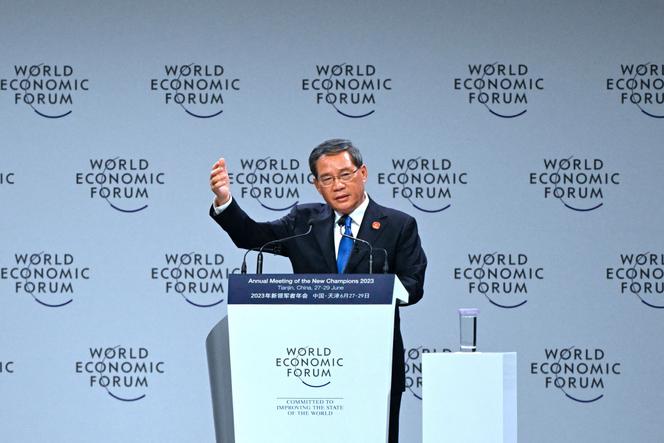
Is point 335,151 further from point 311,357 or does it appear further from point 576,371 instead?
point 576,371

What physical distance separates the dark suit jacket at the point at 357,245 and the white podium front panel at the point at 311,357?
2.63ft

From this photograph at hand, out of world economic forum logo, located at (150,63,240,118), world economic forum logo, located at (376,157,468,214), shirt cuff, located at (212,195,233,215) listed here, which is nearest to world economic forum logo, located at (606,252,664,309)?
world economic forum logo, located at (376,157,468,214)

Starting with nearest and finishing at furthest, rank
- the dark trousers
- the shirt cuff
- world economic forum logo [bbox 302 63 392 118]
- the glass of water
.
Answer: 1. the glass of water
2. the dark trousers
3. the shirt cuff
4. world economic forum logo [bbox 302 63 392 118]

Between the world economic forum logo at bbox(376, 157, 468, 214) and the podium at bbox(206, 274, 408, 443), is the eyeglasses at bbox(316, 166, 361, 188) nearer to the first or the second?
the podium at bbox(206, 274, 408, 443)

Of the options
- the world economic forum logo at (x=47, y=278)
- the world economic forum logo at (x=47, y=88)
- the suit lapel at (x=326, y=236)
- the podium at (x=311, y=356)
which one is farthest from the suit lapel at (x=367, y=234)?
the world economic forum logo at (x=47, y=88)

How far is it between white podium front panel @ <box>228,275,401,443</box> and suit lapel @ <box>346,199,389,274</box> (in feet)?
2.80

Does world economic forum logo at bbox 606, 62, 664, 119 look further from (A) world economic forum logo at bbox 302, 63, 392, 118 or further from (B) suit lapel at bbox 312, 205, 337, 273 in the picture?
(B) suit lapel at bbox 312, 205, 337, 273

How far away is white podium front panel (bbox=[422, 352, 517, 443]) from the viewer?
322 cm

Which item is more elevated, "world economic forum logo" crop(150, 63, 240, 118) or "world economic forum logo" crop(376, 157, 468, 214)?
"world economic forum logo" crop(150, 63, 240, 118)

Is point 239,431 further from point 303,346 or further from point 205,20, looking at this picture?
point 205,20

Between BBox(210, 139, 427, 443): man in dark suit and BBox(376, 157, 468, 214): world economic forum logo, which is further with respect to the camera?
BBox(376, 157, 468, 214): world economic forum logo

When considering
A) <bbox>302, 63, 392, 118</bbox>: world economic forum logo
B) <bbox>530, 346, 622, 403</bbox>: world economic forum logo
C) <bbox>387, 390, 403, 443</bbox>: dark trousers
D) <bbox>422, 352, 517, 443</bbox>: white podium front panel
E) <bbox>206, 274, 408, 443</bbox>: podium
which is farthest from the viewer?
<bbox>302, 63, 392, 118</bbox>: world economic forum logo

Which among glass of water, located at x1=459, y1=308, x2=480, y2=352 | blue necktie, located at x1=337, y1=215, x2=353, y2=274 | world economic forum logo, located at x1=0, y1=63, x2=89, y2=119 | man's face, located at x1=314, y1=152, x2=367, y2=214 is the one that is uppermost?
world economic forum logo, located at x1=0, y1=63, x2=89, y2=119

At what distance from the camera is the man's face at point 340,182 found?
384cm
